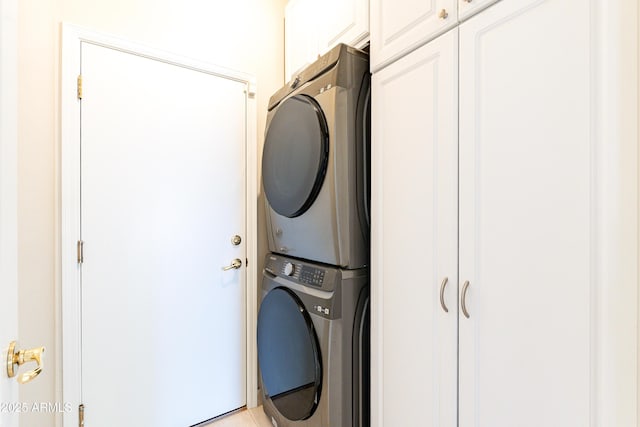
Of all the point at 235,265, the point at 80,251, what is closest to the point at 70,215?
the point at 80,251

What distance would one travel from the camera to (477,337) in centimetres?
85

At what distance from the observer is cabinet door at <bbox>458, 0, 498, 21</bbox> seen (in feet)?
2.71

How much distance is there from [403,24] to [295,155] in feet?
2.20

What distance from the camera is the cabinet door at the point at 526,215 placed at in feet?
2.15

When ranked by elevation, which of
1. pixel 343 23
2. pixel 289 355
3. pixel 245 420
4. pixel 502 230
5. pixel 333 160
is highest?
pixel 343 23

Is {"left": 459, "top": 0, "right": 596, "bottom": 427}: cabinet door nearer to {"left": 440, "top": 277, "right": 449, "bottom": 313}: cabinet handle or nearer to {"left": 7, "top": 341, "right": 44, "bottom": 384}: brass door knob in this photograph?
{"left": 440, "top": 277, "right": 449, "bottom": 313}: cabinet handle

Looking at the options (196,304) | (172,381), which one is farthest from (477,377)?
(172,381)

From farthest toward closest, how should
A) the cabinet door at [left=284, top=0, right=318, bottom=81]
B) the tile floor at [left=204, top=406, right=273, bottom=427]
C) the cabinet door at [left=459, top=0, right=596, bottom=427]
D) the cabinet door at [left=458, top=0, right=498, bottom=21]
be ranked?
the tile floor at [left=204, top=406, right=273, bottom=427] < the cabinet door at [left=284, top=0, right=318, bottom=81] < the cabinet door at [left=458, top=0, right=498, bottom=21] < the cabinet door at [left=459, top=0, right=596, bottom=427]

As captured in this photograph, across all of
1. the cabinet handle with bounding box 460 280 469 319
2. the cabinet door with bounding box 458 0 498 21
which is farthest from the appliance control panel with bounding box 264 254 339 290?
the cabinet door with bounding box 458 0 498 21

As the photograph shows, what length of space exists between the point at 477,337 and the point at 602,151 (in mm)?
567

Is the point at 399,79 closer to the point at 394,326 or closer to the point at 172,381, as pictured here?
the point at 394,326

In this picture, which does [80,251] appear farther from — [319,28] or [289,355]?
[319,28]

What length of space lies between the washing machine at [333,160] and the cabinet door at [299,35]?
0.38 metres

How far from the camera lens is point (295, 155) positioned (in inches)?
54.0
